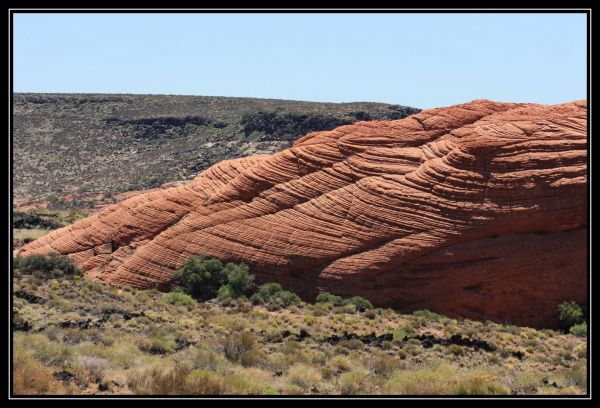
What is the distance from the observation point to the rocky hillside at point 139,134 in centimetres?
9112

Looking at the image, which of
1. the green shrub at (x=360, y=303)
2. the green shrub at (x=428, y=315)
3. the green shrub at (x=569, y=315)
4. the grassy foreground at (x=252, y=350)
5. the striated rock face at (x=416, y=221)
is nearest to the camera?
the grassy foreground at (x=252, y=350)

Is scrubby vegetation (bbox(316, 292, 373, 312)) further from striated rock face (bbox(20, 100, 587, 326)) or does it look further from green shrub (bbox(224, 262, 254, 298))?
green shrub (bbox(224, 262, 254, 298))

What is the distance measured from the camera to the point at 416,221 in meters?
26.7

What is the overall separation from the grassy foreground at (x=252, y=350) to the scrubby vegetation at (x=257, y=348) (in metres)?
0.04

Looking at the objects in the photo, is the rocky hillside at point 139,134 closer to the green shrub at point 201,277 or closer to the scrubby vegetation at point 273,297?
the green shrub at point 201,277

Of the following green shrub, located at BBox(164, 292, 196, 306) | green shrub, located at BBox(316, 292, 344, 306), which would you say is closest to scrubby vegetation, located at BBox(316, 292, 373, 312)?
green shrub, located at BBox(316, 292, 344, 306)

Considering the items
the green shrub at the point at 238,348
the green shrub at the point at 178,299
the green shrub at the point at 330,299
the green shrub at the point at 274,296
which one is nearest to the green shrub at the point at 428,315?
the green shrub at the point at 330,299

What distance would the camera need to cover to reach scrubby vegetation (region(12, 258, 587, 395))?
13.2 meters

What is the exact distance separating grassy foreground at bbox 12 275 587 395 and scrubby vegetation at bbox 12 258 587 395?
0.13 feet

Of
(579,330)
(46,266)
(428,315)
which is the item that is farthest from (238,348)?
(46,266)
